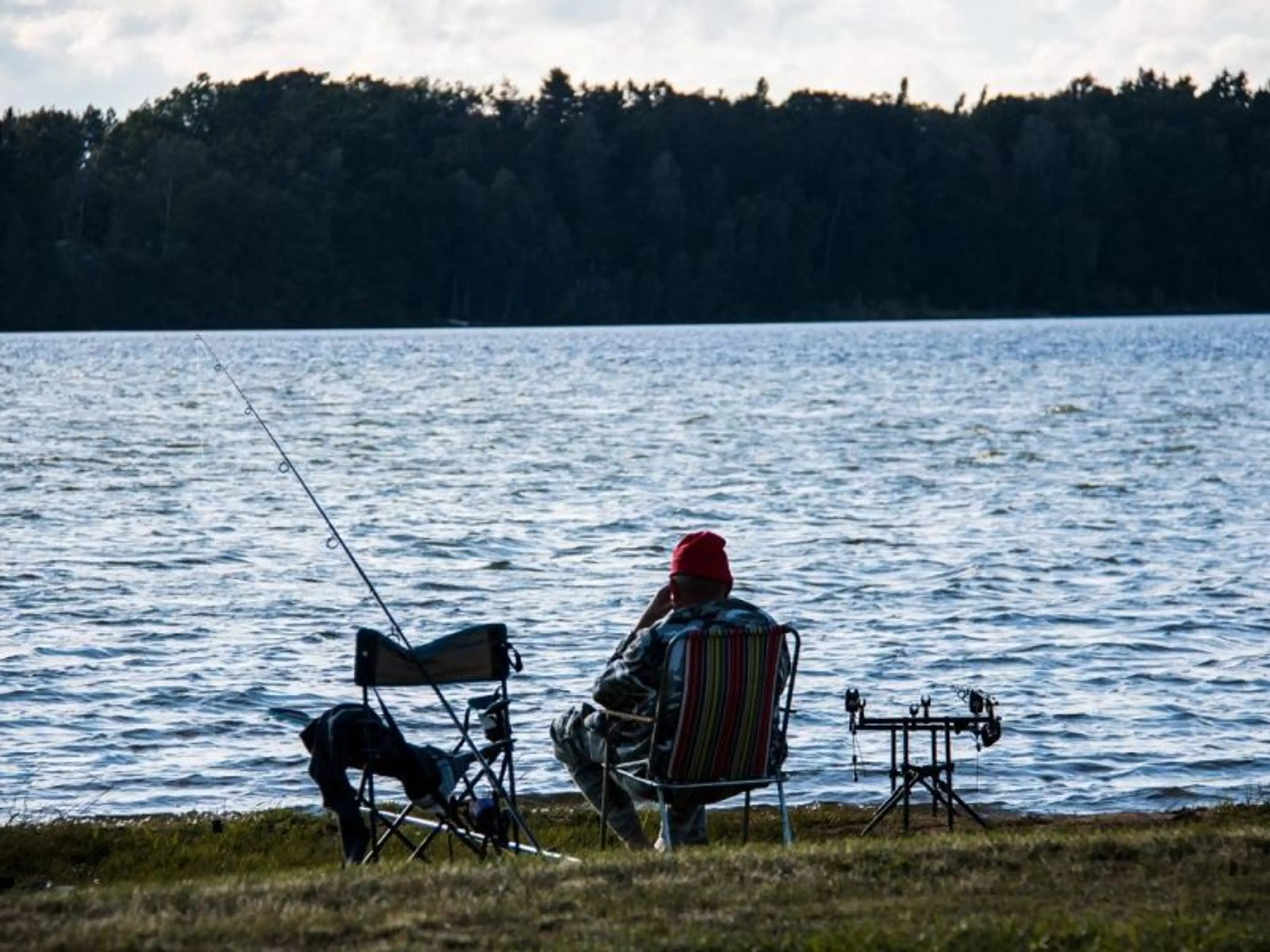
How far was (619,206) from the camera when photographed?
13038 centimetres

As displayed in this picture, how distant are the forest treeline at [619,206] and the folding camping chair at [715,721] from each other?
10591 cm

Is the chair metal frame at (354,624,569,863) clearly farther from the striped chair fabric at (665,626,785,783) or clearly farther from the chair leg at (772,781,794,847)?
the chair leg at (772,781,794,847)

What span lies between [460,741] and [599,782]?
0.53m

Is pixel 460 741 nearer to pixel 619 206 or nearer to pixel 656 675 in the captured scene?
pixel 656 675

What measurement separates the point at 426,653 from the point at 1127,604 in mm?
11303

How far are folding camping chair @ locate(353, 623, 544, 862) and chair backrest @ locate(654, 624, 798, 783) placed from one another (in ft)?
2.01

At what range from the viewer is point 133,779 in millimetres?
11789

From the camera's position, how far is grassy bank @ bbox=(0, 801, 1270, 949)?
5.87 m

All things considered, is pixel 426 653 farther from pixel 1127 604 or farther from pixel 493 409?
pixel 493 409

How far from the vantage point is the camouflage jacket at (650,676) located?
26.4ft

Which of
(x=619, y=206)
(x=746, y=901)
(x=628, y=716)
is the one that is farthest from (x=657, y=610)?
(x=619, y=206)

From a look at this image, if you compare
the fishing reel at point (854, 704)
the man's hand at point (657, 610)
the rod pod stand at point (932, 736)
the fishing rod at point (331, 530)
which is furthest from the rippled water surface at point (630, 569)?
the man's hand at point (657, 610)

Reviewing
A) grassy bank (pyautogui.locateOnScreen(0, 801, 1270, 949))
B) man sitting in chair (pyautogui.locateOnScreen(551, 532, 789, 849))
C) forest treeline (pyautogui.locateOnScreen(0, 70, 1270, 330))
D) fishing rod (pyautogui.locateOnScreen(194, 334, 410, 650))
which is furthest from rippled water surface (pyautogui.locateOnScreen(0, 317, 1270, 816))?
forest treeline (pyautogui.locateOnScreen(0, 70, 1270, 330))

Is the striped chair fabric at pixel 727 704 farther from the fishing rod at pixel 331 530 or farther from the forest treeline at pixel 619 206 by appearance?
the forest treeline at pixel 619 206
